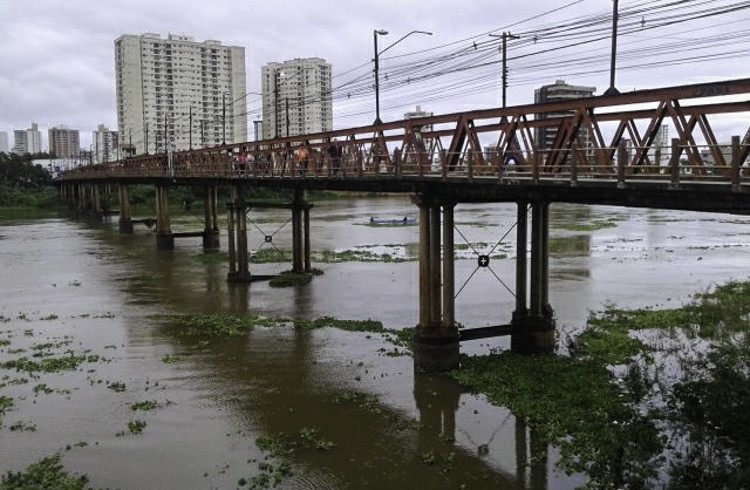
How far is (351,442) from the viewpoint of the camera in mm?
14172

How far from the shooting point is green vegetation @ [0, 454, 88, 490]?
1202 cm

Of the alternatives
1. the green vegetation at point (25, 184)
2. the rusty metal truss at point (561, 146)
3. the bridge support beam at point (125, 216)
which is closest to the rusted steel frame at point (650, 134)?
the rusty metal truss at point (561, 146)

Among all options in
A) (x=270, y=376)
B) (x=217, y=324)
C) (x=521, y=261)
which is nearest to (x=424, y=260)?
(x=521, y=261)

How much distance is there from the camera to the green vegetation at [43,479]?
1202 centimetres

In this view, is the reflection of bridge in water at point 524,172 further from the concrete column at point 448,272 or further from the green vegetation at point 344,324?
the green vegetation at point 344,324

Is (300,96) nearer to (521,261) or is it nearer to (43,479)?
(521,261)

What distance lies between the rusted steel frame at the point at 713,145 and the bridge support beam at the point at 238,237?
25.8 m

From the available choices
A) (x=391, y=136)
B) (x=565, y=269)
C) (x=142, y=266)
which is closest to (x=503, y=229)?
(x=565, y=269)

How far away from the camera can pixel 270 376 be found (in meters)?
18.9

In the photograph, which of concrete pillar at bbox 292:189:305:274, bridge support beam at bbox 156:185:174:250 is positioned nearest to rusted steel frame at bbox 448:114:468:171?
concrete pillar at bbox 292:189:305:274

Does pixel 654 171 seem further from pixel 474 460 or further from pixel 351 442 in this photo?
pixel 351 442

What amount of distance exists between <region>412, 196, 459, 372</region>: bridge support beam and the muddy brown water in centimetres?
88

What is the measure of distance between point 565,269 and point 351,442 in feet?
87.7

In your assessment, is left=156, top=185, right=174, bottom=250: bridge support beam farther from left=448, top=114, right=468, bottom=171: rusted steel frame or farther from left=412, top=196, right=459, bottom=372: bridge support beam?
left=448, top=114, right=468, bottom=171: rusted steel frame
